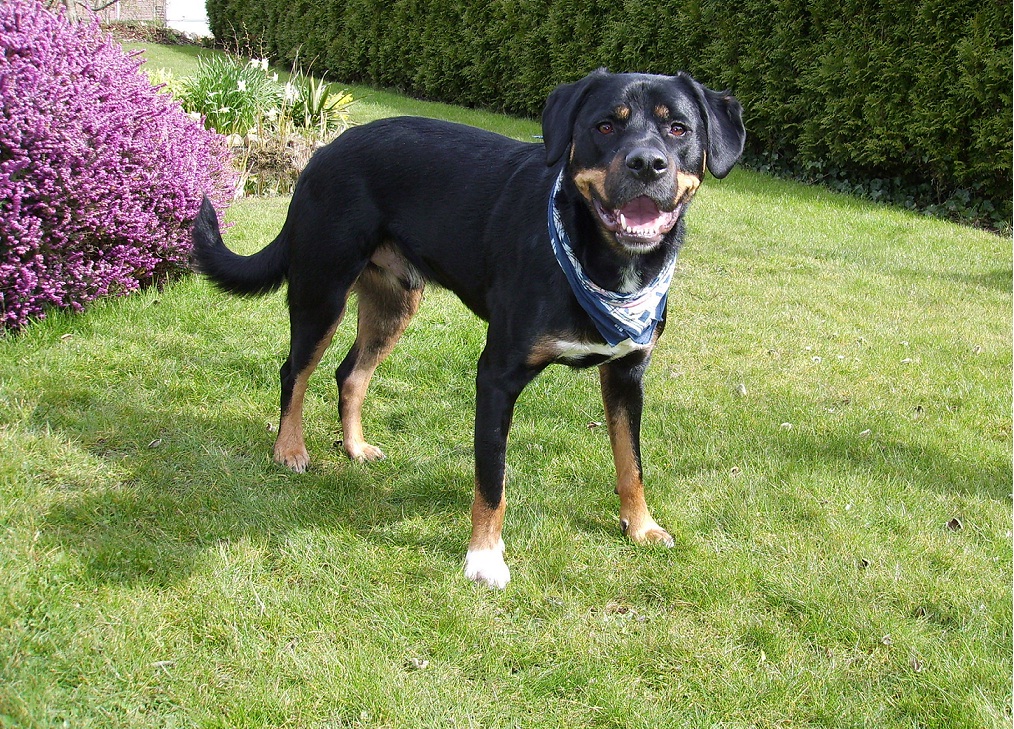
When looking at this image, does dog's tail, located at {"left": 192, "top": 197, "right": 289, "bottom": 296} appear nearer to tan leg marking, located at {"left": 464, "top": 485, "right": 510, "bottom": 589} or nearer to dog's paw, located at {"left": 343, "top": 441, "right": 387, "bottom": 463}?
dog's paw, located at {"left": 343, "top": 441, "right": 387, "bottom": 463}

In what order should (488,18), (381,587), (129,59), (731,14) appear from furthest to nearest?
1. (488,18)
2. (731,14)
3. (129,59)
4. (381,587)

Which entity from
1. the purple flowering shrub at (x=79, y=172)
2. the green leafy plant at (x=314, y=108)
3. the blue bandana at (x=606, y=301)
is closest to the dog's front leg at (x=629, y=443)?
the blue bandana at (x=606, y=301)

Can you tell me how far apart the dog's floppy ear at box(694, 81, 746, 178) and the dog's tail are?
1963 millimetres

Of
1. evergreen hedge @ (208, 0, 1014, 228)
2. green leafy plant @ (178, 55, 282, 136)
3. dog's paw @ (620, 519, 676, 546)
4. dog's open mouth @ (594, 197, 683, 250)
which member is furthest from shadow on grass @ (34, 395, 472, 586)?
evergreen hedge @ (208, 0, 1014, 228)

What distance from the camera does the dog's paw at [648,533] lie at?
3.41 meters

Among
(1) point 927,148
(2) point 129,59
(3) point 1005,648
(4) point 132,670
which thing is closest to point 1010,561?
(3) point 1005,648

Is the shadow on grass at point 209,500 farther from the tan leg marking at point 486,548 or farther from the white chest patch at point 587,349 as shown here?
the white chest patch at point 587,349

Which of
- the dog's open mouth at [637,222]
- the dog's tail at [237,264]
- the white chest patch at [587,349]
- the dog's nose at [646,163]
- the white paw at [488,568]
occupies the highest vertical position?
the dog's nose at [646,163]

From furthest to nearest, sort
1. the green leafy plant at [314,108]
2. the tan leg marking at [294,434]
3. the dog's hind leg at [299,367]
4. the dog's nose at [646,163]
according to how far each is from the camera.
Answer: the green leafy plant at [314,108] < the tan leg marking at [294,434] < the dog's hind leg at [299,367] < the dog's nose at [646,163]

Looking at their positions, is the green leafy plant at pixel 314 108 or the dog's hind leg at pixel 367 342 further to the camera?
the green leafy plant at pixel 314 108

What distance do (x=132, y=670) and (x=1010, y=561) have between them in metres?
3.10

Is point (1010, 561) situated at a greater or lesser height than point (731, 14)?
lesser

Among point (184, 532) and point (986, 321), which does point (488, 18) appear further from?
point (184, 532)

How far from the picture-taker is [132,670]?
2.59 meters
